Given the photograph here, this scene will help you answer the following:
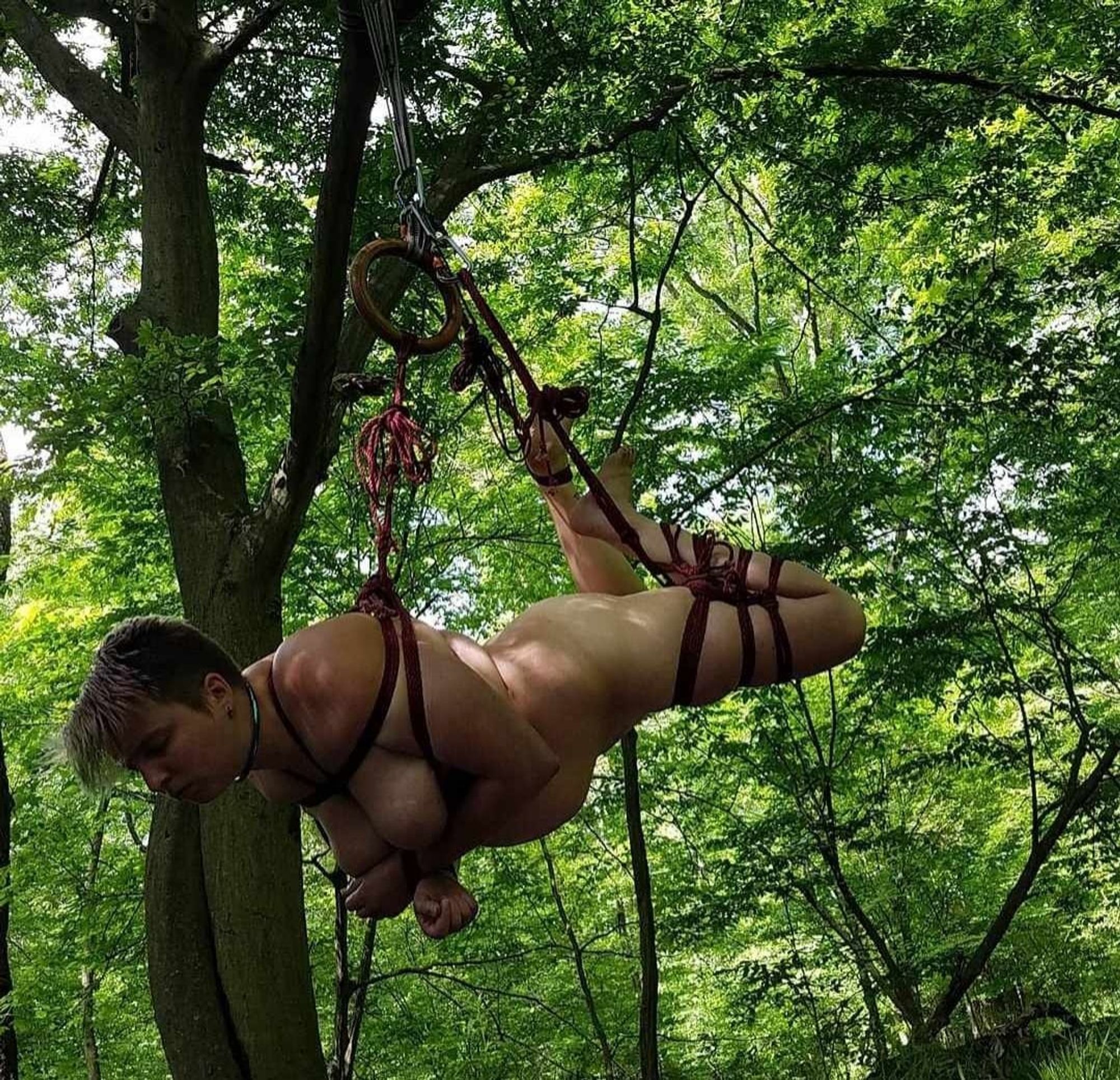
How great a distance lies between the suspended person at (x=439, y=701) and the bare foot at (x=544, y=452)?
0.21 meters

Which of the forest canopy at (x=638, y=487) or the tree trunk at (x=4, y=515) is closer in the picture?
the tree trunk at (x=4, y=515)

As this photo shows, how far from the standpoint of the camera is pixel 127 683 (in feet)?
3.90

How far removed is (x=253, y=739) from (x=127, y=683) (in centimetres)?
16

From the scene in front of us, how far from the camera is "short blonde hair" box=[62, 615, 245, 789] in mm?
1188

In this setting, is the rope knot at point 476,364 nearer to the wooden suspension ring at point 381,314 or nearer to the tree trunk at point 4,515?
the wooden suspension ring at point 381,314

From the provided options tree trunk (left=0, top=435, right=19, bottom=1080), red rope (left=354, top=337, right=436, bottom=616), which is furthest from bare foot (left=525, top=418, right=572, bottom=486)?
tree trunk (left=0, top=435, right=19, bottom=1080)

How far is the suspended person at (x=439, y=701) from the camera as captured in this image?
1.22m

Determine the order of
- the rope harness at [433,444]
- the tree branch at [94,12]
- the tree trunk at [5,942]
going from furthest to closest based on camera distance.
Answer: the tree trunk at [5,942] < the tree branch at [94,12] < the rope harness at [433,444]

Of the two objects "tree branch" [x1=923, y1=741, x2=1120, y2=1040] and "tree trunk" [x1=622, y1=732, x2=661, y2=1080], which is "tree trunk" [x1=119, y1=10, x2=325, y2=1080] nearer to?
"tree trunk" [x1=622, y1=732, x2=661, y2=1080]

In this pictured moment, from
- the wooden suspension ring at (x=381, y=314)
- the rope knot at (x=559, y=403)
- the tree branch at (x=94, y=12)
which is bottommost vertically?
the rope knot at (x=559, y=403)

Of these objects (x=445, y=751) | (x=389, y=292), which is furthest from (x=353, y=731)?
(x=389, y=292)

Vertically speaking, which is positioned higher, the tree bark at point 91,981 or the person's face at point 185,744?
the tree bark at point 91,981

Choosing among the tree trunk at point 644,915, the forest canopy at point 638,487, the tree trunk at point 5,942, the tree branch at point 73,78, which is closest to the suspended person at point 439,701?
the forest canopy at point 638,487

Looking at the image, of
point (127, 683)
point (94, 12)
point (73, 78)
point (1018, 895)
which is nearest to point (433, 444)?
point (127, 683)
